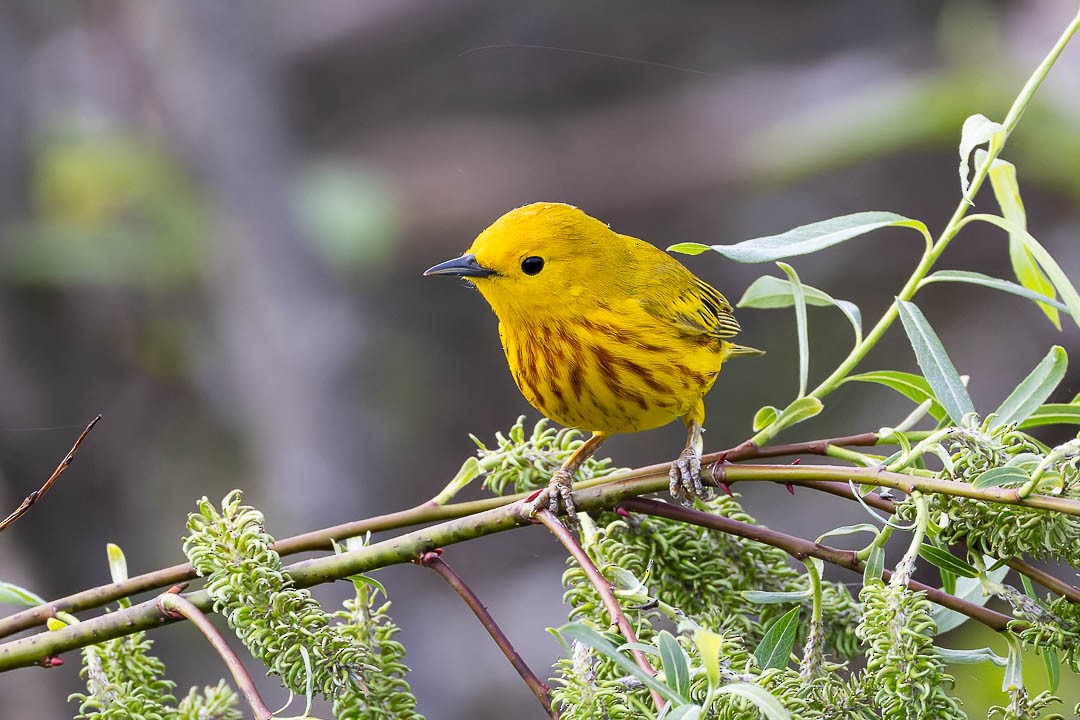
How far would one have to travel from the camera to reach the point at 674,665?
1120 millimetres

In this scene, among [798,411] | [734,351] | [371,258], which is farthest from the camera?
[371,258]

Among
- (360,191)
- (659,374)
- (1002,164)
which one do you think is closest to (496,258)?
(659,374)

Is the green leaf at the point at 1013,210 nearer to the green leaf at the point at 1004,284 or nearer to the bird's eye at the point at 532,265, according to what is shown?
the green leaf at the point at 1004,284

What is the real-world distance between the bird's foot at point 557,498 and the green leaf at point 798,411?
A: 1.08ft

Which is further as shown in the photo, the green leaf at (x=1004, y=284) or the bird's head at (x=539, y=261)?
the bird's head at (x=539, y=261)

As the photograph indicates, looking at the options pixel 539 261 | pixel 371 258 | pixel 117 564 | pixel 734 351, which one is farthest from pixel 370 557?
pixel 371 258

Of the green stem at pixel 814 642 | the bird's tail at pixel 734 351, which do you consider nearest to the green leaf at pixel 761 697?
the green stem at pixel 814 642

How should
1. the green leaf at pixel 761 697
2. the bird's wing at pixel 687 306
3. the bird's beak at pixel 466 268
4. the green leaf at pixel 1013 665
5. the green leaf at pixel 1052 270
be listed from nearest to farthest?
1. the green leaf at pixel 761 697
2. the green leaf at pixel 1013 665
3. the green leaf at pixel 1052 270
4. the bird's beak at pixel 466 268
5. the bird's wing at pixel 687 306

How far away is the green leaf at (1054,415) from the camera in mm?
1488

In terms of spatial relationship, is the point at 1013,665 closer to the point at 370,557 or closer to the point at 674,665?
the point at 674,665

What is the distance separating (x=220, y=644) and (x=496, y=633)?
0.35 m

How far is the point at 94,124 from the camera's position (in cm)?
727

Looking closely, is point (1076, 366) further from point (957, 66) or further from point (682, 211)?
point (682, 211)

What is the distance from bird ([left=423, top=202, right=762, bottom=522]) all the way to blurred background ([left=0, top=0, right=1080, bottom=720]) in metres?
2.65
